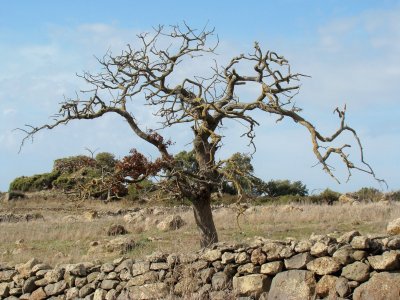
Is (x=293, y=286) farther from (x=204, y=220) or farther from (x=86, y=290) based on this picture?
(x=86, y=290)

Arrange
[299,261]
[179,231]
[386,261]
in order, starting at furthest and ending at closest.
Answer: [179,231] < [299,261] < [386,261]

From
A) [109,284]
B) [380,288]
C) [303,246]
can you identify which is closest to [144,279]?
[109,284]

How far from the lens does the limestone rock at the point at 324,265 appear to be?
7777mm

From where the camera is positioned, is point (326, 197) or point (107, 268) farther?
point (326, 197)

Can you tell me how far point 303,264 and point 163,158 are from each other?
4.15m

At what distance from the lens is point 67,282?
10.9 metres

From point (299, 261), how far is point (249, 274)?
3.02 ft

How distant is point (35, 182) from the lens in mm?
37938

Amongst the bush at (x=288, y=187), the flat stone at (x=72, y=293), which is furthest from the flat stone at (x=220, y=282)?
the bush at (x=288, y=187)

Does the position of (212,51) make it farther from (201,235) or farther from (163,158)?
(201,235)

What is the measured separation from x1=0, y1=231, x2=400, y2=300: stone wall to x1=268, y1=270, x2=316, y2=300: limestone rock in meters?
0.01

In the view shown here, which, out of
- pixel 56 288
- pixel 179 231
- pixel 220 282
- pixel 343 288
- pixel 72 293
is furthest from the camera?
pixel 179 231

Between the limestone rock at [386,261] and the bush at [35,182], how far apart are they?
104ft

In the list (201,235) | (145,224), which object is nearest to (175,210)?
(145,224)
